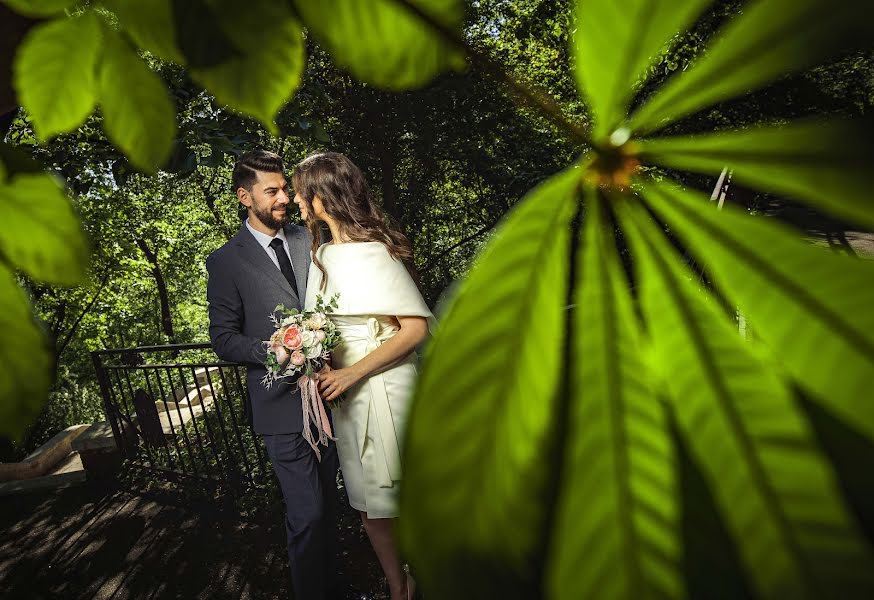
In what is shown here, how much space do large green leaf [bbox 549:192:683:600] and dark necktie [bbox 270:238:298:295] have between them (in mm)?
2490

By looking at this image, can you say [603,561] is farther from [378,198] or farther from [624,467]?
[378,198]

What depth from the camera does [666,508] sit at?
0.44ft

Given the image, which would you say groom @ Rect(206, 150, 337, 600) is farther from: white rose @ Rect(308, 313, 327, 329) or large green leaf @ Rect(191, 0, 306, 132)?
large green leaf @ Rect(191, 0, 306, 132)

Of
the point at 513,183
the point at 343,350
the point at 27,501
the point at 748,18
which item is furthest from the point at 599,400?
the point at 27,501

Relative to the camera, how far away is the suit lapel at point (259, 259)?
2.32 metres

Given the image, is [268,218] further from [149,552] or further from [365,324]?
[149,552]

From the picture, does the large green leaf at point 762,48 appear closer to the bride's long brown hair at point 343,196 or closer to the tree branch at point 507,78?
the tree branch at point 507,78

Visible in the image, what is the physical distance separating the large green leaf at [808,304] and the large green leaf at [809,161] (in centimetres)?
1

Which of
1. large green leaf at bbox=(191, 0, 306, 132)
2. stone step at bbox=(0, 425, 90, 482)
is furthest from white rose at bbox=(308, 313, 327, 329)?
stone step at bbox=(0, 425, 90, 482)

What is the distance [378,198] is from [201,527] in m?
3.64

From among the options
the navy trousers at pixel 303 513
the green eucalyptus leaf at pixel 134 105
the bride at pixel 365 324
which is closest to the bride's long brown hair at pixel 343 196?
the bride at pixel 365 324

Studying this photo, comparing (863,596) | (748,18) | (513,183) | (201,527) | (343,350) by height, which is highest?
(513,183)

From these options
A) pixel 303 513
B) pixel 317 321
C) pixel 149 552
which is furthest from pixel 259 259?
pixel 149 552

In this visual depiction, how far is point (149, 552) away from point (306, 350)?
2.78m
